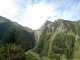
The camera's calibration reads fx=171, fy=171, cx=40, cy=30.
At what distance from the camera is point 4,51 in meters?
93.6

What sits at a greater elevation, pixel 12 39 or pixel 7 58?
pixel 12 39

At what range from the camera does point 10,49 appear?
3762 inches

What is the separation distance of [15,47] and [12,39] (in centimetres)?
925

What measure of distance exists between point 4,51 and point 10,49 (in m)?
3.66

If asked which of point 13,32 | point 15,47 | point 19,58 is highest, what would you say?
point 13,32

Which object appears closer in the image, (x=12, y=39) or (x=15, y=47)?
(x=15, y=47)

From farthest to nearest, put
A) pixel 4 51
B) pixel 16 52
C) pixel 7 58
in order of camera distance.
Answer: pixel 16 52, pixel 4 51, pixel 7 58

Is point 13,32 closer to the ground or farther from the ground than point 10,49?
farther from the ground

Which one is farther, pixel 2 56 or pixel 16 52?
pixel 16 52

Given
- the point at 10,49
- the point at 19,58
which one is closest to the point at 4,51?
the point at 10,49

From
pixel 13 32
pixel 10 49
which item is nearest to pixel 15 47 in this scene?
pixel 10 49

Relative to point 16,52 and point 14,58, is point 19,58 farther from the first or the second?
point 14,58

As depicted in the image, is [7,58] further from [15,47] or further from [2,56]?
[15,47]

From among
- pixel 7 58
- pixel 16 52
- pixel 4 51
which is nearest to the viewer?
pixel 7 58
